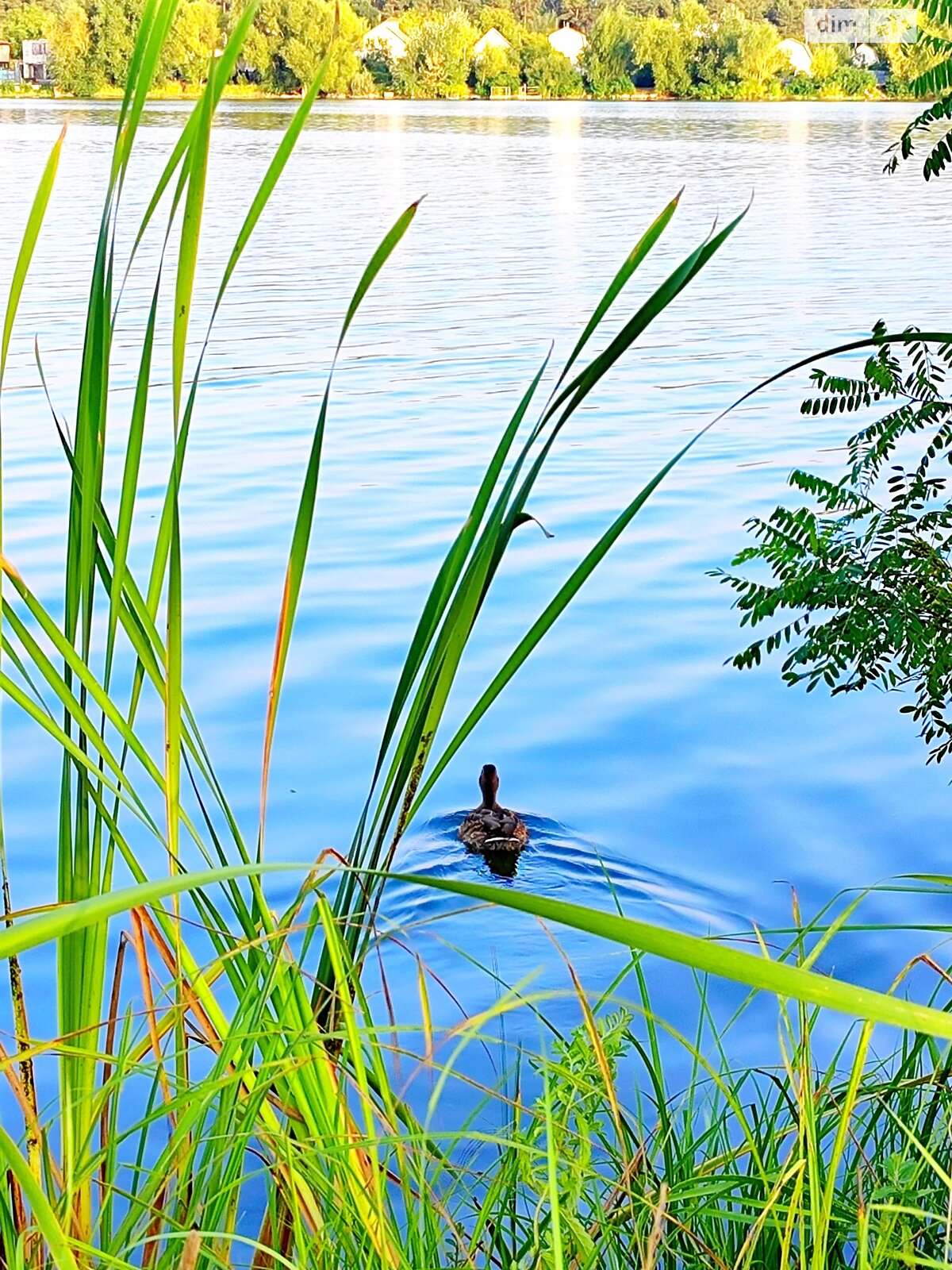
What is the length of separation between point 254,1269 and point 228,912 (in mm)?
3063

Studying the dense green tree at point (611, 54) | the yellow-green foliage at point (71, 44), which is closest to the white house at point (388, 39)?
the dense green tree at point (611, 54)

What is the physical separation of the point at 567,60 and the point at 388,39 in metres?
10.6

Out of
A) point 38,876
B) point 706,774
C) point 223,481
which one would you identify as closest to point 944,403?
point 706,774

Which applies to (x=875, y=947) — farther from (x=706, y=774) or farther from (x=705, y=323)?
(x=705, y=323)

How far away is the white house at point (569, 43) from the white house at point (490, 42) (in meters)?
2.72

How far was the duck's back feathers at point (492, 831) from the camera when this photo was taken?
474 cm

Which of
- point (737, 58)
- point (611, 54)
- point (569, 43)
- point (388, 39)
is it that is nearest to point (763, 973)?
point (388, 39)

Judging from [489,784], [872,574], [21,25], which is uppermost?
[21,25]

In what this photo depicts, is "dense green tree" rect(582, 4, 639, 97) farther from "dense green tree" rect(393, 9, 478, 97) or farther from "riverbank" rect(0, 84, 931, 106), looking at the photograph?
"dense green tree" rect(393, 9, 478, 97)

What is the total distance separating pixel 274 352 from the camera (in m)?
13.4

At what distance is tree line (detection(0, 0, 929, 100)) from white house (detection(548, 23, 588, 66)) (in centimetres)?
64

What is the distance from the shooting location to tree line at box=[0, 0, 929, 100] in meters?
65.7

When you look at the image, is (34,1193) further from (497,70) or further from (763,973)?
(497,70)

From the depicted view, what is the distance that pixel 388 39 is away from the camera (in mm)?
72688
